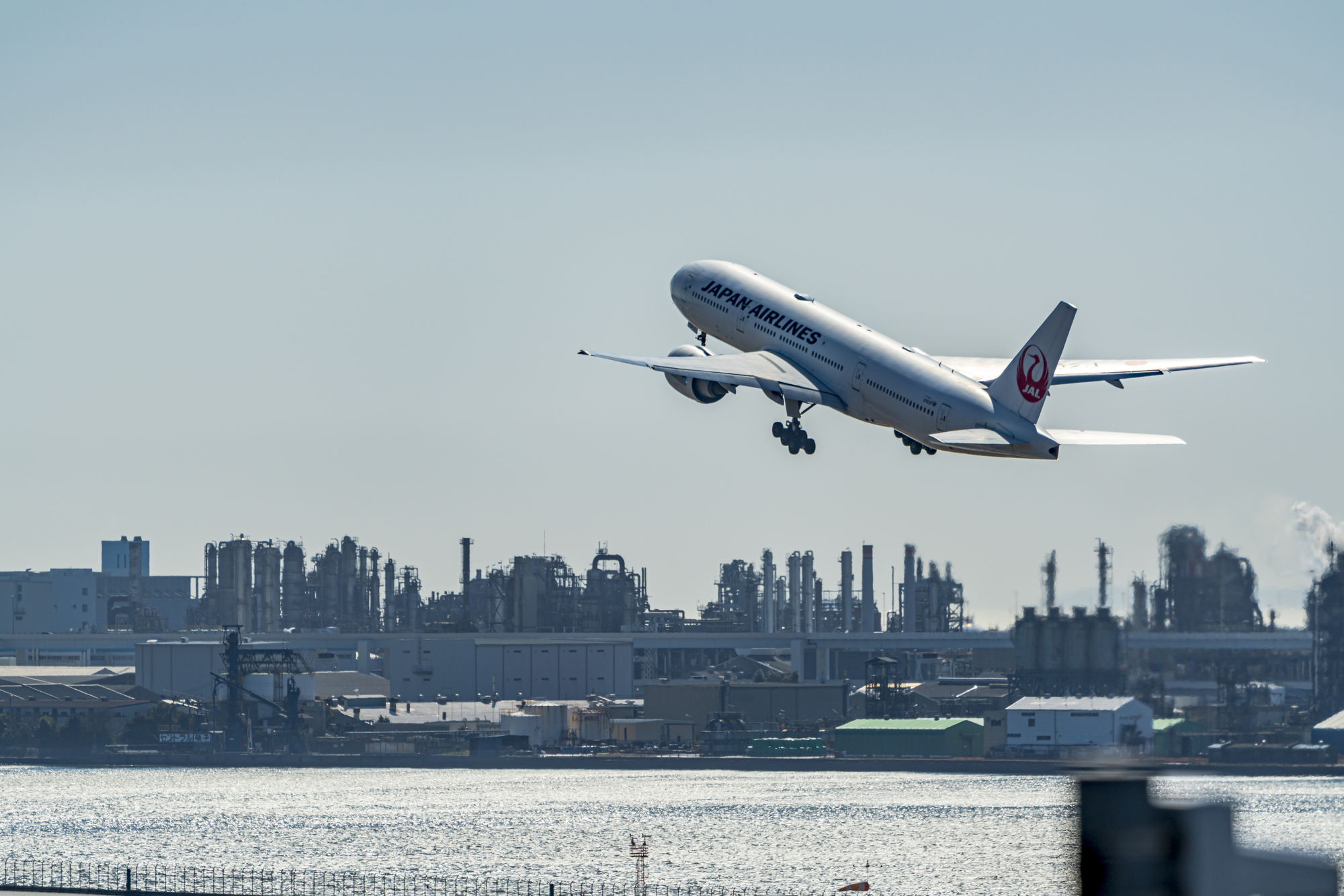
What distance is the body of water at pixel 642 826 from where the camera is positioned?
130250 mm

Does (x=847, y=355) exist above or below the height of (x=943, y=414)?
above

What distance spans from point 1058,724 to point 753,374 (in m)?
117

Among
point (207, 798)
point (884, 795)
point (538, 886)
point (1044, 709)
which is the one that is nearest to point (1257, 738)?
point (1044, 709)

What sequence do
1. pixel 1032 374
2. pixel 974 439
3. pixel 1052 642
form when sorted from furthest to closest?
1. pixel 1052 642
2. pixel 1032 374
3. pixel 974 439

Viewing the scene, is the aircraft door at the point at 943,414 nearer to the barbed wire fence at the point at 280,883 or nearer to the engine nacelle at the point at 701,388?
the engine nacelle at the point at 701,388

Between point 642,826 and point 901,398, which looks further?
point 642,826

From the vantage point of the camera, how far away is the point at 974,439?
5669cm

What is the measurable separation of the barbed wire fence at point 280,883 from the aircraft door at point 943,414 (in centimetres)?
5336

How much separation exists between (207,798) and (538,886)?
7743cm

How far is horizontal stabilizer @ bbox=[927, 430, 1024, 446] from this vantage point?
56.4 meters

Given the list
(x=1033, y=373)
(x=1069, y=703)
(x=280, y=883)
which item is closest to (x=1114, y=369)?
(x=1033, y=373)

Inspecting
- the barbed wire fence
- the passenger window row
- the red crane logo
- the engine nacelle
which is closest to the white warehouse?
the barbed wire fence

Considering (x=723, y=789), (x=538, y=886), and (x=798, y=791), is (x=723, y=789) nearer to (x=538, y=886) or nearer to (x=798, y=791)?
(x=798, y=791)

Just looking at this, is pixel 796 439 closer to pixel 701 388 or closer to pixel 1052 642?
pixel 701 388
